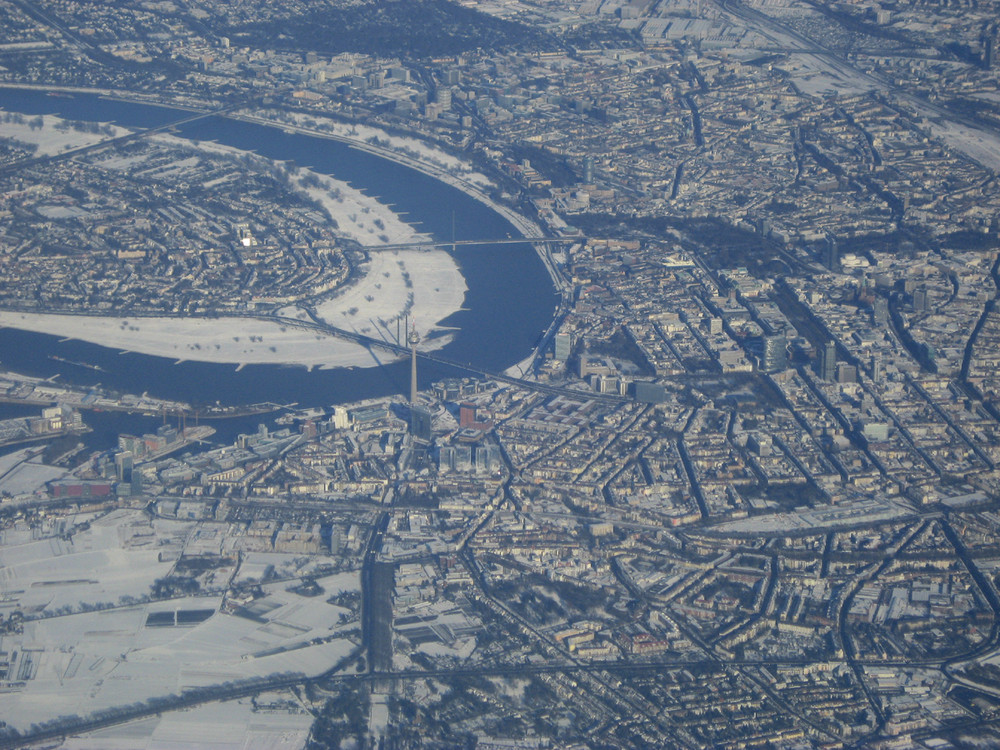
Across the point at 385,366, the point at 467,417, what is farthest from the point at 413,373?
the point at 385,366

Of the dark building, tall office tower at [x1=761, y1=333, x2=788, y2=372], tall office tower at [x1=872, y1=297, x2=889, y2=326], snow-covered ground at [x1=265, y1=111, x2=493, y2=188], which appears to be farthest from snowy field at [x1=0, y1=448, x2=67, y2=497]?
snow-covered ground at [x1=265, y1=111, x2=493, y2=188]

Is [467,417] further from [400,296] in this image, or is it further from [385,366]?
[400,296]

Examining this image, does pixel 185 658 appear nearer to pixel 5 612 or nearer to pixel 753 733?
pixel 5 612

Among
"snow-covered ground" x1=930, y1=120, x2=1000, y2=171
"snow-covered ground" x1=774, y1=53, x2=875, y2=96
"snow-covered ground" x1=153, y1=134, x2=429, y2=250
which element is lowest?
Result: "snow-covered ground" x1=153, y1=134, x2=429, y2=250

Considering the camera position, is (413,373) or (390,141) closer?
(413,373)

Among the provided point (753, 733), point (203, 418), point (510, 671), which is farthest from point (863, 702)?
point (203, 418)

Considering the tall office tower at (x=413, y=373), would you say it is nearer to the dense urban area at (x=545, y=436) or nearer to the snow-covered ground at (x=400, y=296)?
the dense urban area at (x=545, y=436)

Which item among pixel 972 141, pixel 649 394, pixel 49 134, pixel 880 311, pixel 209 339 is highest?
pixel 972 141

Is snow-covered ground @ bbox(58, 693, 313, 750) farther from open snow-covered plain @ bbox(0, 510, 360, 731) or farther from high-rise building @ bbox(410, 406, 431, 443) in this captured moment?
high-rise building @ bbox(410, 406, 431, 443)

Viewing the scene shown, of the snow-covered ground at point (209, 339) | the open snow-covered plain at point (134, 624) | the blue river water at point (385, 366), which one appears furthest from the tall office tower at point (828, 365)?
the open snow-covered plain at point (134, 624)
